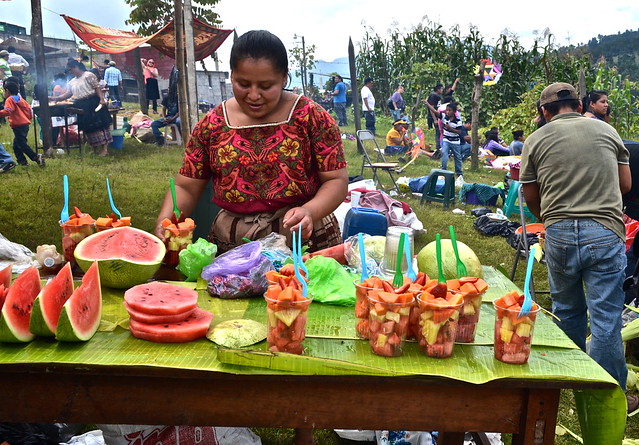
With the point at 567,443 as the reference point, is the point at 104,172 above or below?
above

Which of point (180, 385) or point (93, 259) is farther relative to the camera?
point (93, 259)

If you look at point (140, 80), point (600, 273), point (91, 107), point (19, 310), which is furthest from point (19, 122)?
point (600, 273)

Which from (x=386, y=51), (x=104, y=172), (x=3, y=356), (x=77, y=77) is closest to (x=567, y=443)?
(x=3, y=356)

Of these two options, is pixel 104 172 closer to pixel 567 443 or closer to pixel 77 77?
pixel 77 77

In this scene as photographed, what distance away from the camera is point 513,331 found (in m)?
1.66

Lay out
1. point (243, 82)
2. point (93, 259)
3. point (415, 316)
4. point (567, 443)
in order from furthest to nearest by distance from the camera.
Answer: point (567, 443)
point (243, 82)
point (93, 259)
point (415, 316)

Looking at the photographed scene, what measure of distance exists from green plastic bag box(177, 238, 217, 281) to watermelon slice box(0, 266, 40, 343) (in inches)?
23.0

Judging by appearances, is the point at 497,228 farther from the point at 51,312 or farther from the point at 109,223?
the point at 51,312

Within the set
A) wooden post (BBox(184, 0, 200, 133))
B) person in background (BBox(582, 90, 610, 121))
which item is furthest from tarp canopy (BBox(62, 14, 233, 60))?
person in background (BBox(582, 90, 610, 121))

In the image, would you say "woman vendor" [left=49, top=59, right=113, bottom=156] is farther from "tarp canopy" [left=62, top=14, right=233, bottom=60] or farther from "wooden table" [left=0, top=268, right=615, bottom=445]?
"wooden table" [left=0, top=268, right=615, bottom=445]

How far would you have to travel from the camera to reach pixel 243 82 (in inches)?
96.9

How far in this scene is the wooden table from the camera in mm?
1619

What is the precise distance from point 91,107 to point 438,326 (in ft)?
37.6

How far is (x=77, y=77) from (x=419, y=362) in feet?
38.5
